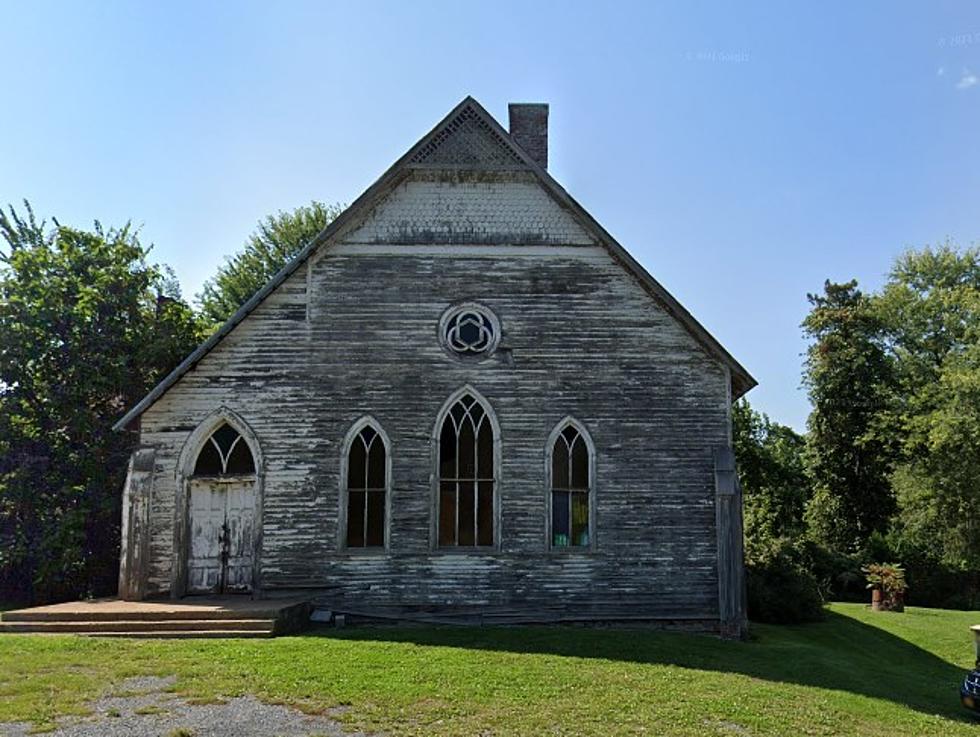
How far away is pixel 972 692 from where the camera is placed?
463 inches

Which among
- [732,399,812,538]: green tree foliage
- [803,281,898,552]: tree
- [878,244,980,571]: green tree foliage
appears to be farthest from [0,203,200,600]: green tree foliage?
[803,281,898,552]: tree

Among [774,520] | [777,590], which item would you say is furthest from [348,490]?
[774,520]

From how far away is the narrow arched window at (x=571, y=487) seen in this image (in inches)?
627

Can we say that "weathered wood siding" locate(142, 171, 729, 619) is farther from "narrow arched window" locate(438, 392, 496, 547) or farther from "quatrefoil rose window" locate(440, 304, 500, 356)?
"narrow arched window" locate(438, 392, 496, 547)

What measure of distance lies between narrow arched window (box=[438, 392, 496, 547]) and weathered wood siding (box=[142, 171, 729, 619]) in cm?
30

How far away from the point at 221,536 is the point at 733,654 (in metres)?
9.27

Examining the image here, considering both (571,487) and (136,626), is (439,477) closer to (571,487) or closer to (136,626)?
(571,487)

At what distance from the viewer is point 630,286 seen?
54.4ft

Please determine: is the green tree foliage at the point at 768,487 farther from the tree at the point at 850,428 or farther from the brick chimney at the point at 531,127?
the brick chimney at the point at 531,127

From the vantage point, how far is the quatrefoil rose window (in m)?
16.4

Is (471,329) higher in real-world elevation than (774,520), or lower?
higher

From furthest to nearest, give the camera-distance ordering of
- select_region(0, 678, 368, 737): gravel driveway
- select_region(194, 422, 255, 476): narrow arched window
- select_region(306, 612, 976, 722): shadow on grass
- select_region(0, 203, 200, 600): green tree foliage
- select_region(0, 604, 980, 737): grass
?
select_region(0, 203, 200, 600): green tree foliage → select_region(194, 422, 255, 476): narrow arched window → select_region(306, 612, 976, 722): shadow on grass → select_region(0, 604, 980, 737): grass → select_region(0, 678, 368, 737): gravel driveway

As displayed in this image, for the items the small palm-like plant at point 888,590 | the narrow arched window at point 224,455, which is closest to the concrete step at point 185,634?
the narrow arched window at point 224,455

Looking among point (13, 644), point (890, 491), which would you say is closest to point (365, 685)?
point (13, 644)
